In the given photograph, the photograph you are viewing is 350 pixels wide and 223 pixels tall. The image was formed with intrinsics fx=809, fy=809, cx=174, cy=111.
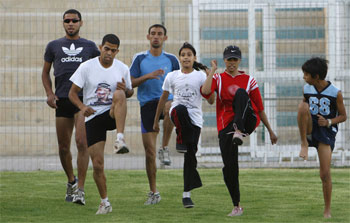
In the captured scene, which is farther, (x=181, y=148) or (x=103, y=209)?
(x=181, y=148)

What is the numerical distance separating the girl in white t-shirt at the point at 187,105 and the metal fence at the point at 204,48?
482cm

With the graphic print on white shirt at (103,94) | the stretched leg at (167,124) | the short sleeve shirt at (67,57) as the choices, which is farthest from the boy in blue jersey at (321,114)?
the short sleeve shirt at (67,57)

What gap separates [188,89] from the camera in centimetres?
830

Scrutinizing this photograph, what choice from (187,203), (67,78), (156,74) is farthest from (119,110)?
(67,78)

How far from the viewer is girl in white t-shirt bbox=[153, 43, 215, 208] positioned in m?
8.30

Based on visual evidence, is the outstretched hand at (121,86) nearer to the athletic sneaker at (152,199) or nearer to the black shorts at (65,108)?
the black shorts at (65,108)

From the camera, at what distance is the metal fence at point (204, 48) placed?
13.3 metres

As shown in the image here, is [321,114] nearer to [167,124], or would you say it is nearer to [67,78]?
[167,124]

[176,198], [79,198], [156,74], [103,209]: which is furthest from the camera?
[176,198]

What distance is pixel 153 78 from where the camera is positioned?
8586mm

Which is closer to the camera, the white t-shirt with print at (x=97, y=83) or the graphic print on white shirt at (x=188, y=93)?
the white t-shirt with print at (x=97, y=83)

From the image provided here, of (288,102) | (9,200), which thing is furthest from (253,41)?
(9,200)

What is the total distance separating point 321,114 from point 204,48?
21.3ft

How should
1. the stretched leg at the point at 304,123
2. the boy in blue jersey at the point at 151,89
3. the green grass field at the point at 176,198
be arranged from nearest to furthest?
1. the stretched leg at the point at 304,123
2. the green grass field at the point at 176,198
3. the boy in blue jersey at the point at 151,89
